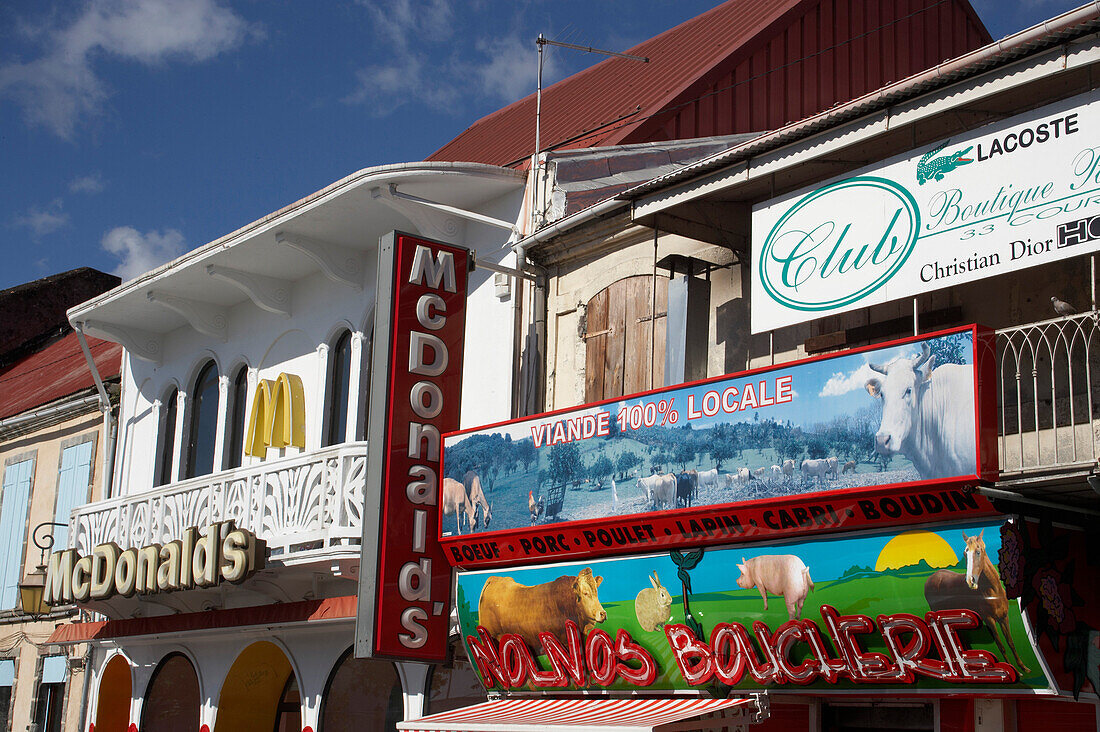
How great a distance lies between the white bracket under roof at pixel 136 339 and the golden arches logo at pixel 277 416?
3529mm

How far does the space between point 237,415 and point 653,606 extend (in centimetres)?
933

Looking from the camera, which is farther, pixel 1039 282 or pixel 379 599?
pixel 379 599

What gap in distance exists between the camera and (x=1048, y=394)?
941 cm

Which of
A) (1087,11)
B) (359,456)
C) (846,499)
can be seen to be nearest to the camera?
(1087,11)

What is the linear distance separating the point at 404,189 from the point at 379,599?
4.80 meters

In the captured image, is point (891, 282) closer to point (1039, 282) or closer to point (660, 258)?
point (1039, 282)

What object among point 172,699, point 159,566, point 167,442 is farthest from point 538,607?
point 167,442

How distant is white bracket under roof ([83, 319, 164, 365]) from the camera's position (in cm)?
1984

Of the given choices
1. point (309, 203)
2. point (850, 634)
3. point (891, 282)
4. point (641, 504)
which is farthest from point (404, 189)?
point (850, 634)

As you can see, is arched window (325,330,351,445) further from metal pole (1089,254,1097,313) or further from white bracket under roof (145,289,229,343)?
Result: metal pole (1089,254,1097,313)

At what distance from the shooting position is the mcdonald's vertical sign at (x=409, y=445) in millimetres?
12266

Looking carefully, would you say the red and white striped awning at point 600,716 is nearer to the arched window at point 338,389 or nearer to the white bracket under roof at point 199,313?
the arched window at point 338,389

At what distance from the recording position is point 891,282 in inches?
383

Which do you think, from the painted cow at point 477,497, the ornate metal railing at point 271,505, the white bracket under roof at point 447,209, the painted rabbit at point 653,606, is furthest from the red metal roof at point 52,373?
the painted rabbit at point 653,606
